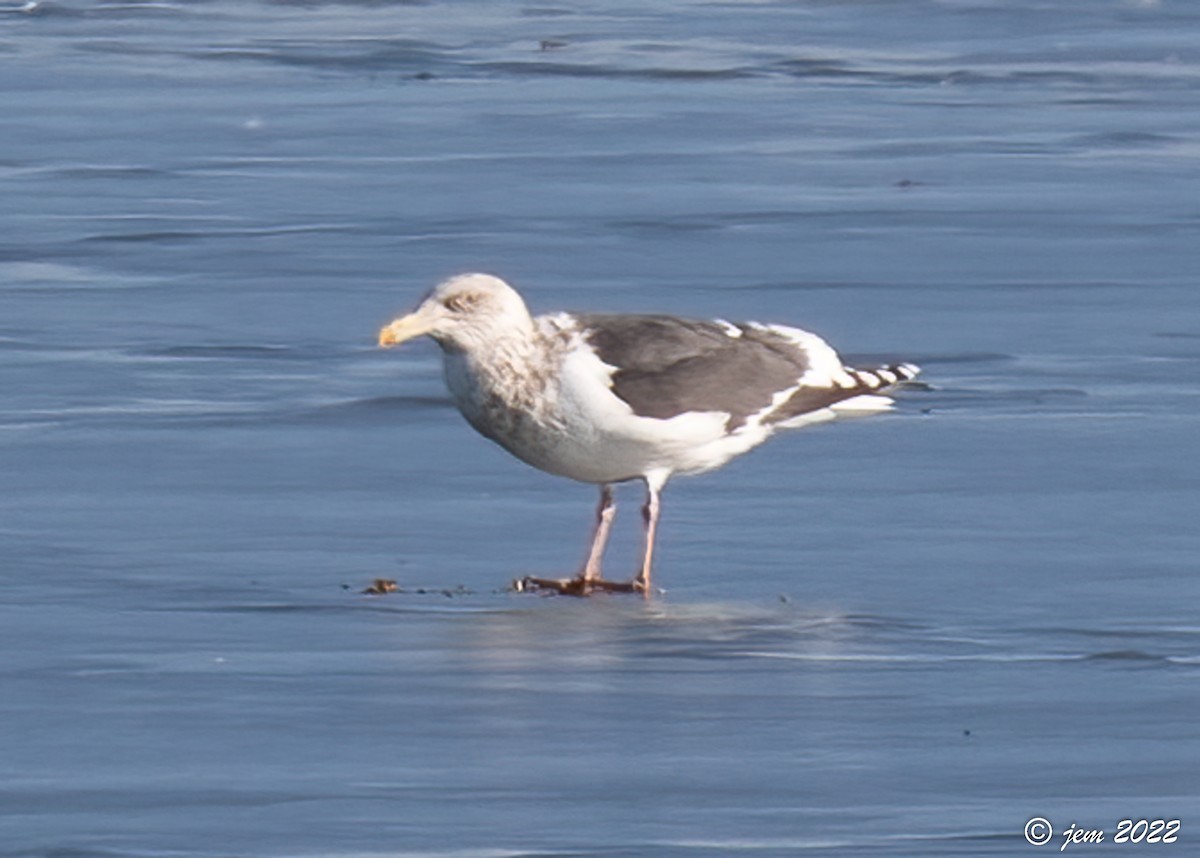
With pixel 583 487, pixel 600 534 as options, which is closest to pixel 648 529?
pixel 600 534

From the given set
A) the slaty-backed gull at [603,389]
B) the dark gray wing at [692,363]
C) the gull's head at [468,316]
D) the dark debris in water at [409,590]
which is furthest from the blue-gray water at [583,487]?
the gull's head at [468,316]

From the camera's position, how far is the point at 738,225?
12992 mm

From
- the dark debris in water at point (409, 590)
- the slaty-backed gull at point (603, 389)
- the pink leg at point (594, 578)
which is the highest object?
the slaty-backed gull at point (603, 389)

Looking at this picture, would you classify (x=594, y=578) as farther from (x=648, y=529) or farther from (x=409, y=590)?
(x=409, y=590)

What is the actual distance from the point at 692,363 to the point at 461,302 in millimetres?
607

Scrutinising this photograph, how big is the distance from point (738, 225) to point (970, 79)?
4941mm

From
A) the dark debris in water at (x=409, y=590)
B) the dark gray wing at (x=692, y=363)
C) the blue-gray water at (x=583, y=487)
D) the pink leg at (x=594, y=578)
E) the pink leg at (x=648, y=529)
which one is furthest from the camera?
the dark gray wing at (x=692, y=363)

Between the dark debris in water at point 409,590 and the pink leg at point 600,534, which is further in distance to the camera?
the pink leg at point 600,534

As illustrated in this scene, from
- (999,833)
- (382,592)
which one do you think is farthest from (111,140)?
(999,833)

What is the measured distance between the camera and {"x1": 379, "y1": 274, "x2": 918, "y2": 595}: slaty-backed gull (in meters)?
7.69

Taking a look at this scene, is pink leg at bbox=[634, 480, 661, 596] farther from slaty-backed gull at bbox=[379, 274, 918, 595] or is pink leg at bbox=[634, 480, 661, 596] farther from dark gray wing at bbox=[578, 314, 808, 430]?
dark gray wing at bbox=[578, 314, 808, 430]

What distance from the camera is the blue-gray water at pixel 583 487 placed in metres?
5.78

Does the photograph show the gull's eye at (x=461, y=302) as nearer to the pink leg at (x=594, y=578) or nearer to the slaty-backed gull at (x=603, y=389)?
the slaty-backed gull at (x=603, y=389)

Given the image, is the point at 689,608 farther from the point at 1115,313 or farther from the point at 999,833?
the point at 1115,313
